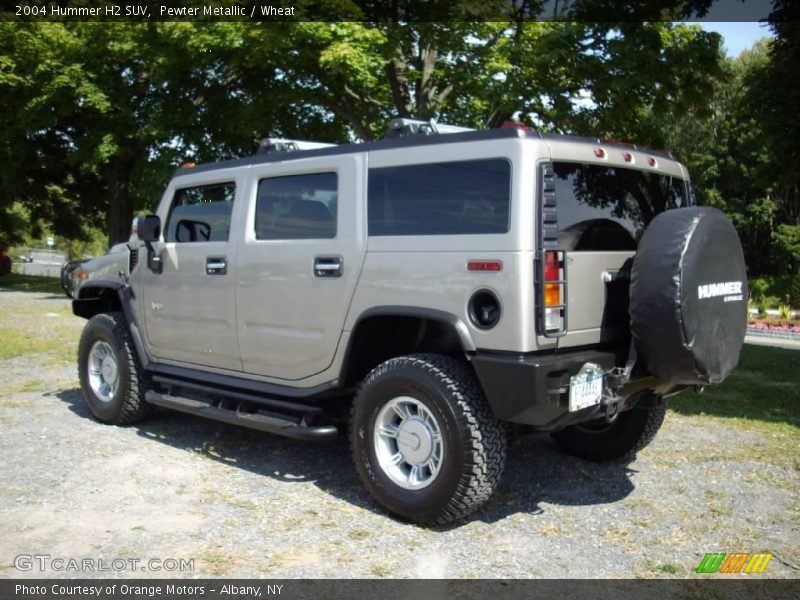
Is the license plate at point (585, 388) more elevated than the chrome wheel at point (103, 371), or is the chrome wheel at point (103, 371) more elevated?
the license plate at point (585, 388)

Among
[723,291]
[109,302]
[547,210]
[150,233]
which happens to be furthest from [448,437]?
[109,302]

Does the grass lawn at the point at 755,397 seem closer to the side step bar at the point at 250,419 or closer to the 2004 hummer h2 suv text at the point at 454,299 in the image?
the 2004 hummer h2 suv text at the point at 454,299

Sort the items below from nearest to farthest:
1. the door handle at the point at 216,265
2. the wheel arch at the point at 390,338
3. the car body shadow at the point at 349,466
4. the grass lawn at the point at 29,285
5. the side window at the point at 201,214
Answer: the wheel arch at the point at 390,338
the car body shadow at the point at 349,466
the door handle at the point at 216,265
the side window at the point at 201,214
the grass lawn at the point at 29,285

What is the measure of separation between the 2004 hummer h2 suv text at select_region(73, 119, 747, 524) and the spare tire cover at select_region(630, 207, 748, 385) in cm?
1

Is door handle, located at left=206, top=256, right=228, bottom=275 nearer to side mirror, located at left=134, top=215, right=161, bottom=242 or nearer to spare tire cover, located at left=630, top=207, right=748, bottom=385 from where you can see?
side mirror, located at left=134, top=215, right=161, bottom=242

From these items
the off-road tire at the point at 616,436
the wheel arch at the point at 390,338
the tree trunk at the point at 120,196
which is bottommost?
the off-road tire at the point at 616,436

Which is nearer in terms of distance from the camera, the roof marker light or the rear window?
the roof marker light

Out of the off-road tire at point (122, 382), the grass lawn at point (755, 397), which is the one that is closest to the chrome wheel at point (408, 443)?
the off-road tire at point (122, 382)

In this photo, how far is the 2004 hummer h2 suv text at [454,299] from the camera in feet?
12.8

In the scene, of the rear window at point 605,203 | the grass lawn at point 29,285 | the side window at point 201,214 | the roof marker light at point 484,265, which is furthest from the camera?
the grass lawn at point 29,285

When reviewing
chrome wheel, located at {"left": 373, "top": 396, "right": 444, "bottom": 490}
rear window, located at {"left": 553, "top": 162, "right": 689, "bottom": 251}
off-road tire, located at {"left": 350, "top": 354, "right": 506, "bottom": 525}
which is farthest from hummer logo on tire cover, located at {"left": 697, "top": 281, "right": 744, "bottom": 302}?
chrome wheel, located at {"left": 373, "top": 396, "right": 444, "bottom": 490}

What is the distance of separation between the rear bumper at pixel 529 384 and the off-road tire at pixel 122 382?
348cm

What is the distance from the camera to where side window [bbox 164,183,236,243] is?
5.56m

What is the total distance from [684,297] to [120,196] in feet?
73.3
